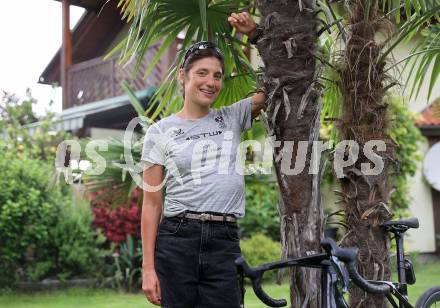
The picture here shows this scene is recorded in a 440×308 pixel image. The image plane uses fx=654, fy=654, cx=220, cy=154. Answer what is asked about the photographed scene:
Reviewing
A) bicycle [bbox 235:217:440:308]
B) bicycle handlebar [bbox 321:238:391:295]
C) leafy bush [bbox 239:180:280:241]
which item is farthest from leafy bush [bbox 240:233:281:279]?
bicycle handlebar [bbox 321:238:391:295]

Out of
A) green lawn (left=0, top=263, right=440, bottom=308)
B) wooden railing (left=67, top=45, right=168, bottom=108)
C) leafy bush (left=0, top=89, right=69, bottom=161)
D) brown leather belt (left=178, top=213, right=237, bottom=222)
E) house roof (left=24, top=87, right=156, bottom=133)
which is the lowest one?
green lawn (left=0, top=263, right=440, bottom=308)

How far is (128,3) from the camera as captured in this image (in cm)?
479

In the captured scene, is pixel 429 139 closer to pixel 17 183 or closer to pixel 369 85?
pixel 17 183

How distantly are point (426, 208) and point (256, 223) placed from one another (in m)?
4.24

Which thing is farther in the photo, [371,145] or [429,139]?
[429,139]

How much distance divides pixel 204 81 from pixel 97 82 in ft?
35.7

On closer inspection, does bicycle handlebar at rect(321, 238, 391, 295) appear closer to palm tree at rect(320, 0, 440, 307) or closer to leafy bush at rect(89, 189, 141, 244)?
palm tree at rect(320, 0, 440, 307)

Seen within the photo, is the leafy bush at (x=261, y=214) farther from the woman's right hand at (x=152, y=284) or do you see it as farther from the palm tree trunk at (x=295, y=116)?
the woman's right hand at (x=152, y=284)

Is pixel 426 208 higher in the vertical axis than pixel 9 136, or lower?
lower

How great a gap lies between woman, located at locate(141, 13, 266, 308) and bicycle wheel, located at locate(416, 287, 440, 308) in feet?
3.96

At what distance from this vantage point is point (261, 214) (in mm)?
10812

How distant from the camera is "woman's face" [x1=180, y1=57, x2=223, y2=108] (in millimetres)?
3010

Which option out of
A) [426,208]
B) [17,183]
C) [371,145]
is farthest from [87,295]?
[426,208]

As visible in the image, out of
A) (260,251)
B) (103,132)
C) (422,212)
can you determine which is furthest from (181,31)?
(422,212)
